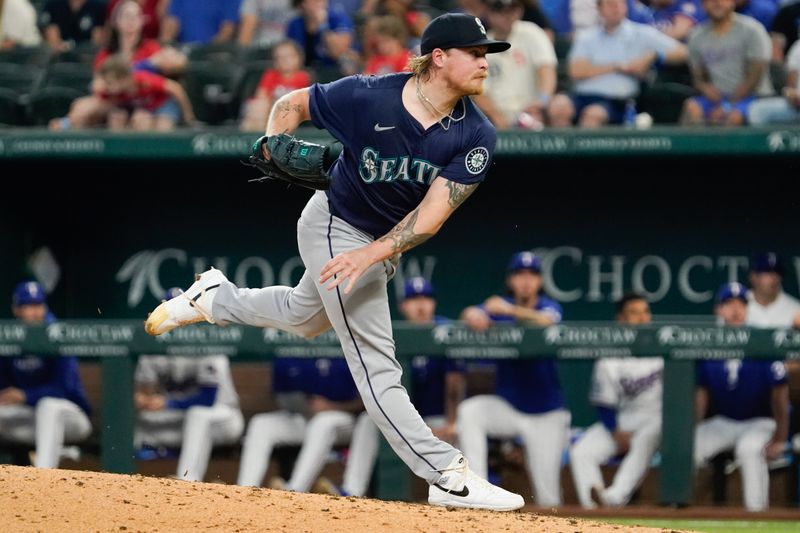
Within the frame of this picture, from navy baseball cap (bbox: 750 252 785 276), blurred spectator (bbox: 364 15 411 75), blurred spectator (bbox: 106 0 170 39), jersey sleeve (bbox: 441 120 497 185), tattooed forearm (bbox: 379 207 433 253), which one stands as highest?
blurred spectator (bbox: 106 0 170 39)

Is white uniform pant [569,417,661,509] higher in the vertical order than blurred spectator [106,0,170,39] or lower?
lower

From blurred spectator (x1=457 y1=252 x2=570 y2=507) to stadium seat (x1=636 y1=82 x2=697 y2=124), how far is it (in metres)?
1.70

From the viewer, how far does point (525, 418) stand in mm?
7879

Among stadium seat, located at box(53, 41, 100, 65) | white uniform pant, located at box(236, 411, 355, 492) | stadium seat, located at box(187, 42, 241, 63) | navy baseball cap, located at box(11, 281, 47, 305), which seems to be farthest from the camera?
stadium seat, located at box(53, 41, 100, 65)

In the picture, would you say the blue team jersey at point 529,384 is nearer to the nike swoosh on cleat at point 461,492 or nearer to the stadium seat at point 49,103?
the nike swoosh on cleat at point 461,492

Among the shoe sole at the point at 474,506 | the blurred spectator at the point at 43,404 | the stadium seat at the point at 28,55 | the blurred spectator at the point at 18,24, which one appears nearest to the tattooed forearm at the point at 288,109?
the shoe sole at the point at 474,506

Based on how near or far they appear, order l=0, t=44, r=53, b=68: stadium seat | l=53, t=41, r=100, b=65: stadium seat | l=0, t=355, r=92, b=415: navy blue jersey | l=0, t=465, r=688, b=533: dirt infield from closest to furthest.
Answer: l=0, t=465, r=688, b=533: dirt infield, l=0, t=355, r=92, b=415: navy blue jersey, l=53, t=41, r=100, b=65: stadium seat, l=0, t=44, r=53, b=68: stadium seat

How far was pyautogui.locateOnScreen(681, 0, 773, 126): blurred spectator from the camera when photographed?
867 centimetres

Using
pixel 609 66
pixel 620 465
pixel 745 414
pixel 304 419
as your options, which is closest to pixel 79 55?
pixel 304 419

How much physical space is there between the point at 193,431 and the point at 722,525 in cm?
287

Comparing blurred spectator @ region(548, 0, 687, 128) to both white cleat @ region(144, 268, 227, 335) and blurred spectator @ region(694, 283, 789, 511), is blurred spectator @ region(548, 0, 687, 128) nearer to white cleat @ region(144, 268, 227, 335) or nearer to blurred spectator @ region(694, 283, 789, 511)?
blurred spectator @ region(694, 283, 789, 511)

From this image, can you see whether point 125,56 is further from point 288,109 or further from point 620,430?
point 288,109

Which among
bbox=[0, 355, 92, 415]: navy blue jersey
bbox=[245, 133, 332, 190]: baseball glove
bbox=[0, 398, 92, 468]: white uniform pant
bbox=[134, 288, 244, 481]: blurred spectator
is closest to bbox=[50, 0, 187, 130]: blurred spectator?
bbox=[0, 355, 92, 415]: navy blue jersey

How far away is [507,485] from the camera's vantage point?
25.5 ft
